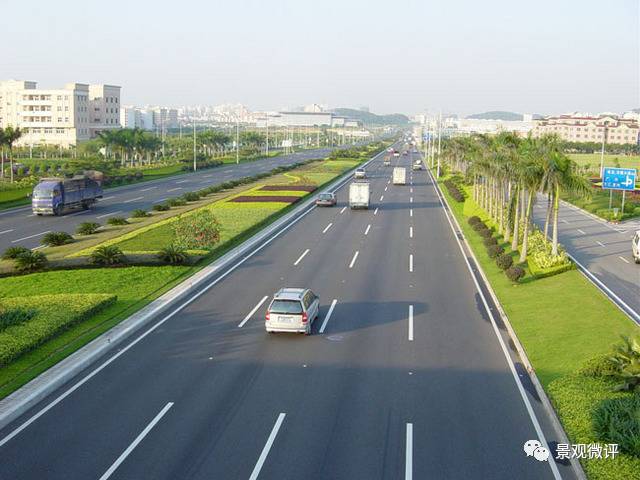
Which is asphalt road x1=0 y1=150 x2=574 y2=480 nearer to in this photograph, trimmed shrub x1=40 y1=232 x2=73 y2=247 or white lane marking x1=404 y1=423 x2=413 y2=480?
white lane marking x1=404 y1=423 x2=413 y2=480

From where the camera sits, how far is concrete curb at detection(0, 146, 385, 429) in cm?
1678

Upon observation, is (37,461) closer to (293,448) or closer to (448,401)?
(293,448)

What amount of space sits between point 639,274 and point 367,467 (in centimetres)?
2443

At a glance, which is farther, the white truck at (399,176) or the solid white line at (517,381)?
the white truck at (399,176)

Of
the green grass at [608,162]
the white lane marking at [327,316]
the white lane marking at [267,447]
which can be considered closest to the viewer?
the white lane marking at [267,447]

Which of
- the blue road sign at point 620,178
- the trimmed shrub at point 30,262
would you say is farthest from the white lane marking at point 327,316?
the blue road sign at point 620,178

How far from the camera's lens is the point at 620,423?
14688 mm

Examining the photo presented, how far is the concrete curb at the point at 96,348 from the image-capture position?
1678cm

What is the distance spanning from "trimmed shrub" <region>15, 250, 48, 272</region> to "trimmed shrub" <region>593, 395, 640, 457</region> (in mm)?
25671

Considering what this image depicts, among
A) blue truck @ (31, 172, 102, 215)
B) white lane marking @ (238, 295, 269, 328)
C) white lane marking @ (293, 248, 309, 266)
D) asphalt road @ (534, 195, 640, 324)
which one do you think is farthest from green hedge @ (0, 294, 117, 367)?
blue truck @ (31, 172, 102, 215)

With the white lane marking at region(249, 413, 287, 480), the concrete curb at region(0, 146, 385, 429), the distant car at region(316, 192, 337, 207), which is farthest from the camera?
A: the distant car at region(316, 192, 337, 207)

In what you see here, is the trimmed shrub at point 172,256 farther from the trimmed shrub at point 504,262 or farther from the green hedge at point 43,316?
the trimmed shrub at point 504,262

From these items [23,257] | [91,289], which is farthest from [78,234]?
[91,289]

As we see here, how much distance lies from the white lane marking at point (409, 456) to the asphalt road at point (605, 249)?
511 inches
